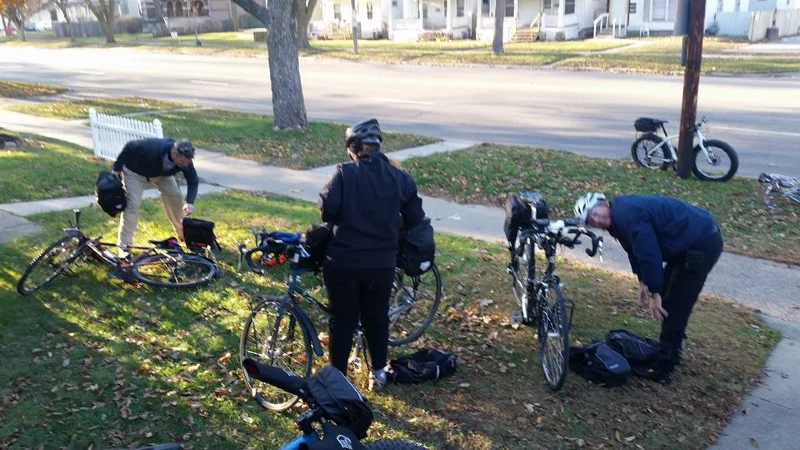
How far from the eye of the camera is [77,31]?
215ft

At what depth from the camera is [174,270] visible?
713 cm

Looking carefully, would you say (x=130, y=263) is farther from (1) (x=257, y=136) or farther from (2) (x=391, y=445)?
(1) (x=257, y=136)

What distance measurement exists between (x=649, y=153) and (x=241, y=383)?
28.7ft

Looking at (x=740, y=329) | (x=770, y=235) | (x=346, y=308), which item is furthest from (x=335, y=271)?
(x=770, y=235)

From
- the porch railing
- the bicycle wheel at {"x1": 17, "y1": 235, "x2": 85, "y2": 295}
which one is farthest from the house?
the bicycle wheel at {"x1": 17, "y1": 235, "x2": 85, "y2": 295}

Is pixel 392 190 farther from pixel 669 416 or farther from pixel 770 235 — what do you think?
pixel 770 235

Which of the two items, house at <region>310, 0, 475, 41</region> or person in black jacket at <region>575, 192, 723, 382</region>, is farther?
house at <region>310, 0, 475, 41</region>

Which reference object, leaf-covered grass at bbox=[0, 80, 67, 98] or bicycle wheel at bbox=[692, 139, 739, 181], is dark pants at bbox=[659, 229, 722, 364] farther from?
leaf-covered grass at bbox=[0, 80, 67, 98]

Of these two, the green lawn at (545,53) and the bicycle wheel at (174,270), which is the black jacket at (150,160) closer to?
the bicycle wheel at (174,270)

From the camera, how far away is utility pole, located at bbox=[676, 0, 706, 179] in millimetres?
10938

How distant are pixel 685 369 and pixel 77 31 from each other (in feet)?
228

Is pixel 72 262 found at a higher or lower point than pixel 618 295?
higher

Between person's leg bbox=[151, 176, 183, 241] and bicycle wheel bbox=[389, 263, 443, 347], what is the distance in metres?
2.80

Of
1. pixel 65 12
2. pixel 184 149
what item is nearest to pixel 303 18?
pixel 65 12
